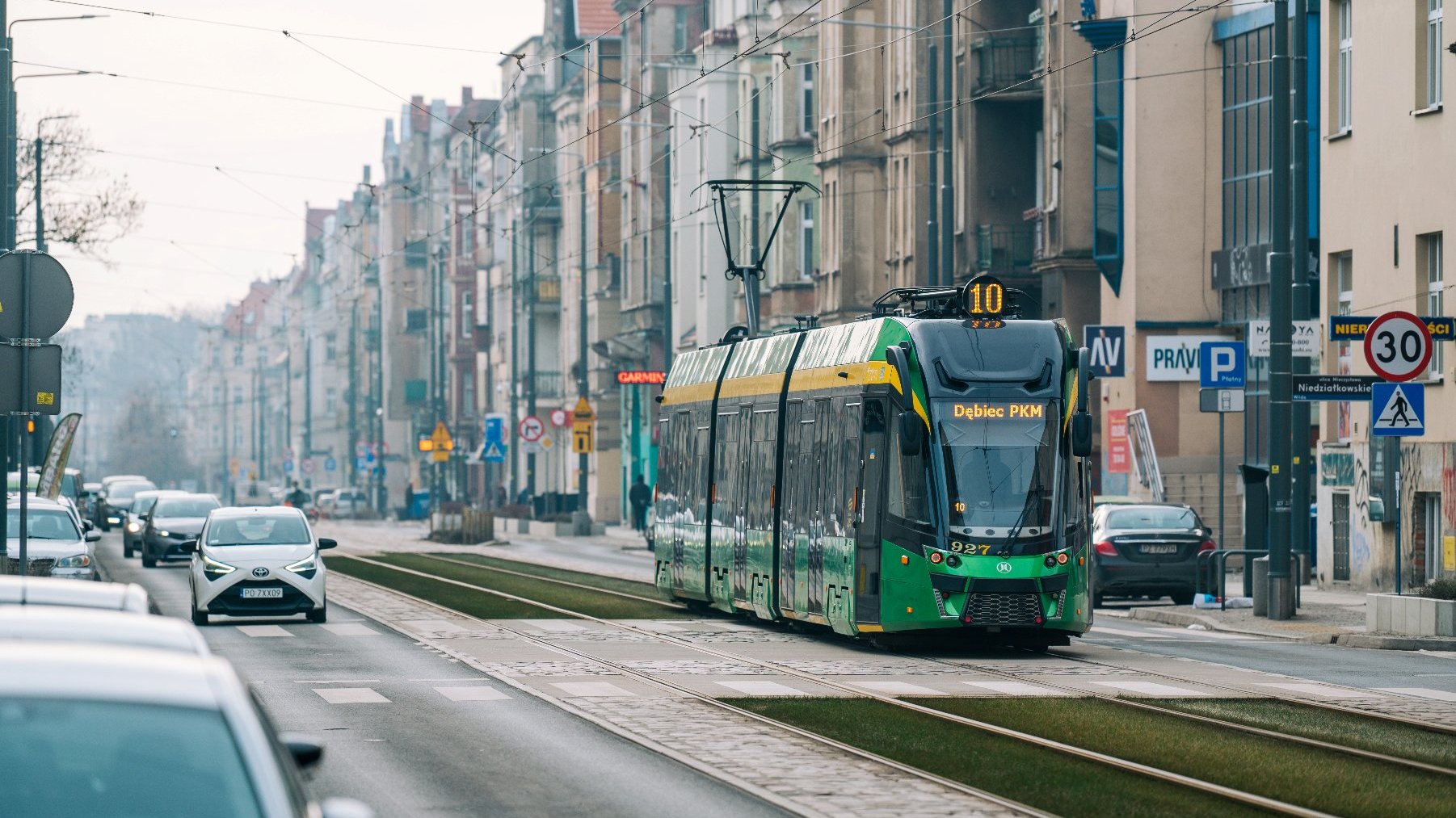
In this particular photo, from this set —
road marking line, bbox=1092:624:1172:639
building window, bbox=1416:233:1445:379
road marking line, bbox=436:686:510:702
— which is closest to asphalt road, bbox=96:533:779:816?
road marking line, bbox=436:686:510:702

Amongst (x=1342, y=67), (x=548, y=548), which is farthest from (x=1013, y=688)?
(x=548, y=548)

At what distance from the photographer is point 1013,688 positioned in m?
18.3

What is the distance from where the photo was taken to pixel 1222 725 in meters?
15.2

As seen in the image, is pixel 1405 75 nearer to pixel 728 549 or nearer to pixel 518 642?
pixel 728 549

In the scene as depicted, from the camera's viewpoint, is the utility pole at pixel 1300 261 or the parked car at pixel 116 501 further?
the parked car at pixel 116 501

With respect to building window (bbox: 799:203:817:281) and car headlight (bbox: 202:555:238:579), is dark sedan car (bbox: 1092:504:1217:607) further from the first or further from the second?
building window (bbox: 799:203:817:281)

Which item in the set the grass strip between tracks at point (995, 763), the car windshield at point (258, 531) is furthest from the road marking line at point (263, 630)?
the grass strip between tracks at point (995, 763)

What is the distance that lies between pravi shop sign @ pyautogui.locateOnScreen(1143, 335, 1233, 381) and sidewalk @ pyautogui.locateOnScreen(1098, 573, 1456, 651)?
730 cm

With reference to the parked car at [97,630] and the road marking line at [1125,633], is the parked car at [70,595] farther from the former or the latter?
the road marking line at [1125,633]

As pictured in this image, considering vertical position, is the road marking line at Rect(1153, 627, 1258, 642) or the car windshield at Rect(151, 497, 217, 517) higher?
the car windshield at Rect(151, 497, 217, 517)

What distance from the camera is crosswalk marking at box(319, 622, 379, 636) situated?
2541 cm

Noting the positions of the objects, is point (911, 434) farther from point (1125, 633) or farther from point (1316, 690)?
point (1125, 633)

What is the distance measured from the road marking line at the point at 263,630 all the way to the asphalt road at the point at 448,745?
2.40m

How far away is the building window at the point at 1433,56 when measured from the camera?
33.3m
